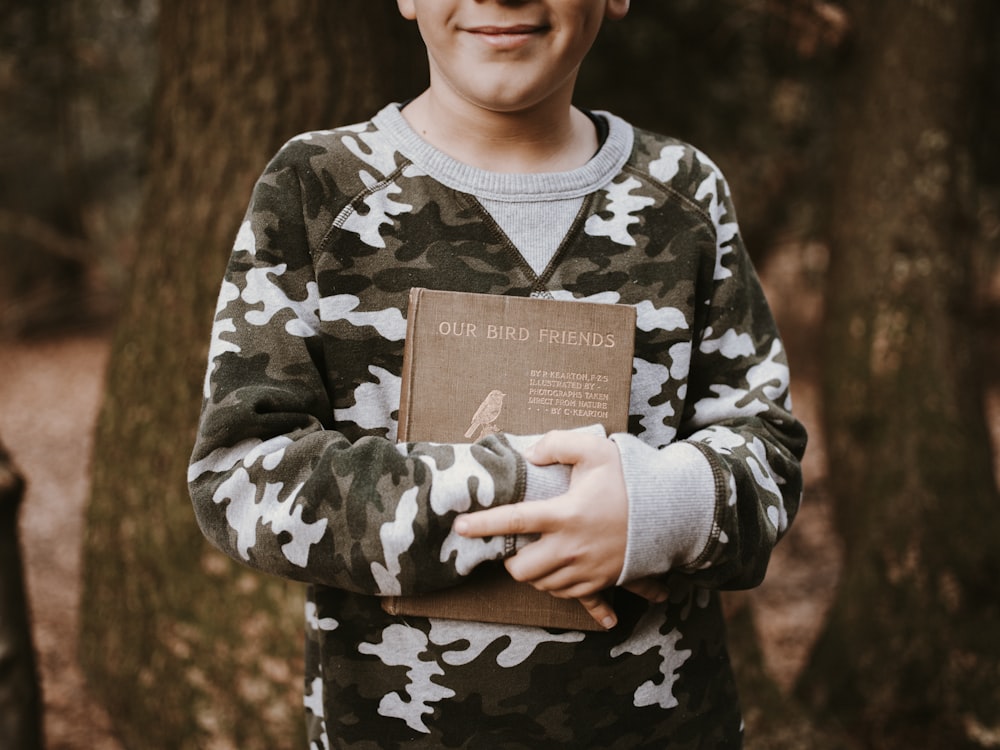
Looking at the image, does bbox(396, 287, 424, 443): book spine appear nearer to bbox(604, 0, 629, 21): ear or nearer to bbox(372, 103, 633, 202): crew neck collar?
bbox(372, 103, 633, 202): crew neck collar

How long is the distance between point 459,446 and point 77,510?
19.2 ft

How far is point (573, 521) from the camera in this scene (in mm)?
1372

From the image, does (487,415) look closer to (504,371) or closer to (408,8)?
(504,371)

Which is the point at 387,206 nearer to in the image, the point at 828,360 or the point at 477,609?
the point at 477,609

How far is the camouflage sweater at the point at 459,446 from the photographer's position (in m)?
1.41

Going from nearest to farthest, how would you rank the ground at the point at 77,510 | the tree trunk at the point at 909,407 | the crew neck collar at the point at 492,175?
the crew neck collar at the point at 492,175
the tree trunk at the point at 909,407
the ground at the point at 77,510

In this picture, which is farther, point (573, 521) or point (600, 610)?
point (600, 610)

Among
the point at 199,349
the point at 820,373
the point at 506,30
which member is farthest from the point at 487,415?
the point at 820,373

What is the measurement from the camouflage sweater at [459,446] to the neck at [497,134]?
0.05 meters

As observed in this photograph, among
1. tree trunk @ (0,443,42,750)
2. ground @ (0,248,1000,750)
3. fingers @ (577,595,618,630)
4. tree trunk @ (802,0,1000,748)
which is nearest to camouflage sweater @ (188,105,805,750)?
fingers @ (577,595,618,630)

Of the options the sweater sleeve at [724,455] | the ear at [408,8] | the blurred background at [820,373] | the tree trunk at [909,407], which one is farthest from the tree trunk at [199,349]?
the tree trunk at [909,407]

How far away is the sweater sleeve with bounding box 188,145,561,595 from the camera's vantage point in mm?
1388

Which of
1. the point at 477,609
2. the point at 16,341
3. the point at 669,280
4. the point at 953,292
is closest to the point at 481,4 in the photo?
the point at 669,280

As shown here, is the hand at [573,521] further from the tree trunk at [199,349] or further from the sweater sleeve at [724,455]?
the tree trunk at [199,349]
